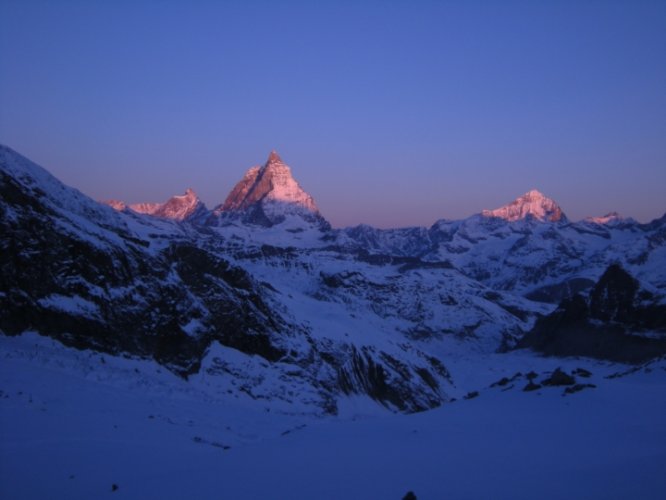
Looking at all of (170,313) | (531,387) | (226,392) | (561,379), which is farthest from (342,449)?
(170,313)

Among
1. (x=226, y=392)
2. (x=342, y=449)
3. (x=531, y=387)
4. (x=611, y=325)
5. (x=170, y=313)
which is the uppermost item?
(x=611, y=325)

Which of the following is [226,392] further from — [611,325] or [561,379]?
[611,325]

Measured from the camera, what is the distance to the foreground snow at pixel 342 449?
7.84 meters

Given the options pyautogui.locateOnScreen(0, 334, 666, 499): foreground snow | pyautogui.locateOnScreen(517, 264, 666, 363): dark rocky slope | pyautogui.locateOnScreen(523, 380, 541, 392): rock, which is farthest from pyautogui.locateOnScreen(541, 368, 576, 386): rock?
pyautogui.locateOnScreen(517, 264, 666, 363): dark rocky slope

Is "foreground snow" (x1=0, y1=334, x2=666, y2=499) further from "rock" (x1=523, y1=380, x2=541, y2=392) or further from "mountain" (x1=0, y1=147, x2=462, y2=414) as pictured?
"mountain" (x1=0, y1=147, x2=462, y2=414)

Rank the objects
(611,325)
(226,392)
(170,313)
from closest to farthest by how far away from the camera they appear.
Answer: (226,392)
(170,313)
(611,325)

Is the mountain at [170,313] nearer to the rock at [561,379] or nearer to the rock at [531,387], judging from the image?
the rock at [531,387]

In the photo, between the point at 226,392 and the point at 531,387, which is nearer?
the point at 531,387

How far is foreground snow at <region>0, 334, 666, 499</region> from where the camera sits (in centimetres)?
784

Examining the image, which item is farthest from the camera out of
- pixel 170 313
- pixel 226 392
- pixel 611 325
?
pixel 611 325

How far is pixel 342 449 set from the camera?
10414mm

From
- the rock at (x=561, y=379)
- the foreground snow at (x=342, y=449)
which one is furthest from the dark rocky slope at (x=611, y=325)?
the rock at (x=561, y=379)

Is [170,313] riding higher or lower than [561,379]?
lower

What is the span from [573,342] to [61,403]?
72.3 metres
